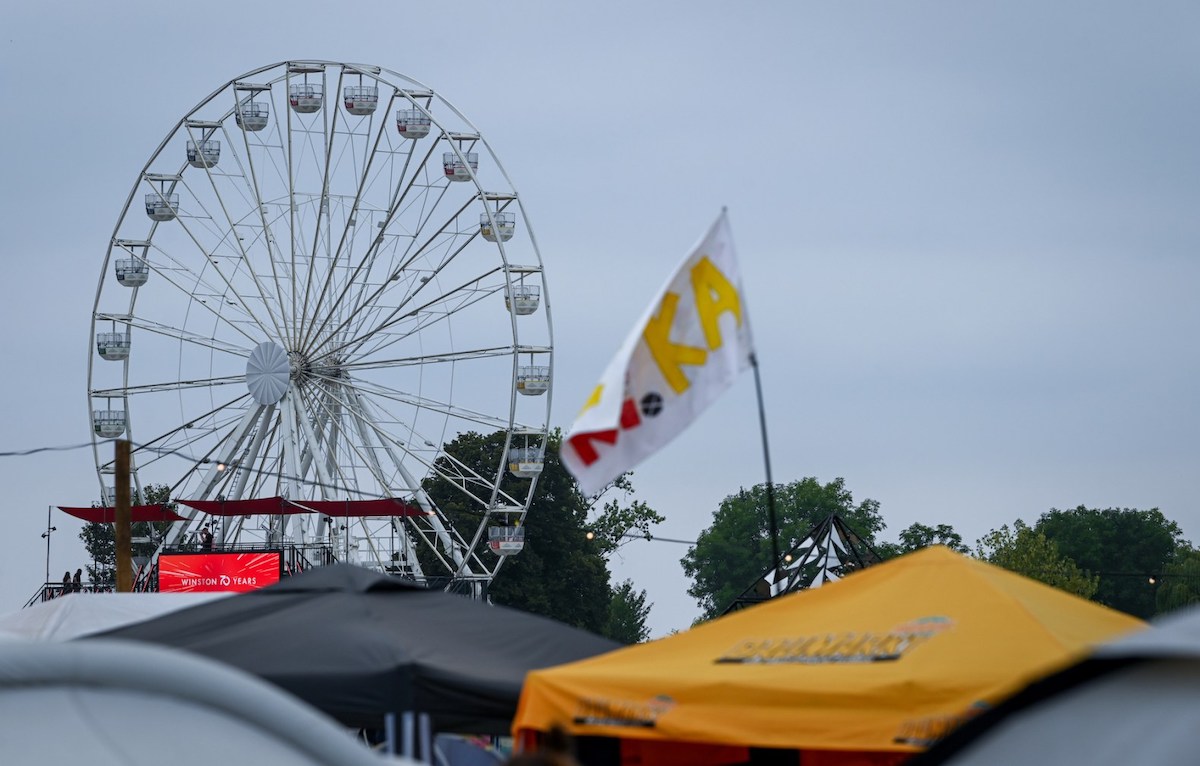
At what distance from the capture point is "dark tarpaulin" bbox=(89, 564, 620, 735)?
8102mm

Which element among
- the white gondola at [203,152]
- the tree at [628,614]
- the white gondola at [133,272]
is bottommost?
the tree at [628,614]

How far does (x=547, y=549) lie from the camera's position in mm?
65562

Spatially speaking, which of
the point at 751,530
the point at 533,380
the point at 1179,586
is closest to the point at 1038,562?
the point at 1179,586

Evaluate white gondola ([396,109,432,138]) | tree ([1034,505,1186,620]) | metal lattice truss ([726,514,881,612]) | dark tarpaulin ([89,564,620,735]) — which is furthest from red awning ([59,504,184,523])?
tree ([1034,505,1186,620])

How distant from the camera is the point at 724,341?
7.79 meters

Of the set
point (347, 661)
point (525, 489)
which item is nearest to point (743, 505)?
point (525, 489)

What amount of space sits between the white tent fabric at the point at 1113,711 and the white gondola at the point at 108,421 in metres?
38.2

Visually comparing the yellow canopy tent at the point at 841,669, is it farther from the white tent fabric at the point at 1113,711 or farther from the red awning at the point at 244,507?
the red awning at the point at 244,507

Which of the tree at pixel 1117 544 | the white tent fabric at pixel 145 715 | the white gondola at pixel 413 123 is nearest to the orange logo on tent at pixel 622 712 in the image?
the white tent fabric at pixel 145 715

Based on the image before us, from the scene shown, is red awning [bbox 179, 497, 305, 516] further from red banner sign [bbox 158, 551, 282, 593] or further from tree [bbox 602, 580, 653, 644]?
tree [bbox 602, 580, 653, 644]

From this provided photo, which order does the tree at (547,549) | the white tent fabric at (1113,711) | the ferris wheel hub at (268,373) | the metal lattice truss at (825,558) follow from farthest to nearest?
the tree at (547,549)
the ferris wheel hub at (268,373)
the metal lattice truss at (825,558)
the white tent fabric at (1113,711)

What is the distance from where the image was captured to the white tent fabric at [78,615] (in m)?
13.2

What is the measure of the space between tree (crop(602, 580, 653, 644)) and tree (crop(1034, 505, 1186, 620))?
1022 inches

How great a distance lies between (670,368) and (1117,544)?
3721 inches
